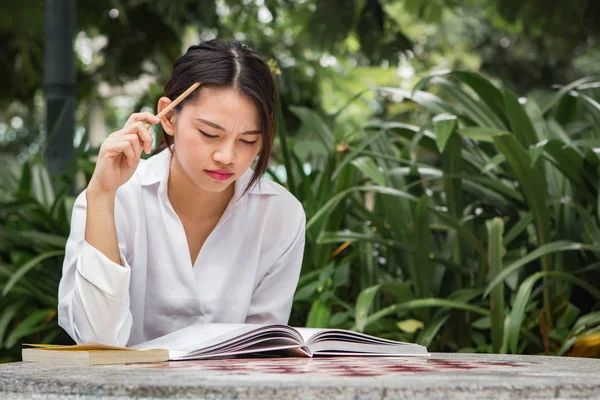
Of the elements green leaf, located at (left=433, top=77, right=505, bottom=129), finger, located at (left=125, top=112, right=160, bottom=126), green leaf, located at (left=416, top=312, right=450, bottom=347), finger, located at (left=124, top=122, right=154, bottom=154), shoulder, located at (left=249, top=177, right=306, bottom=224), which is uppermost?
green leaf, located at (left=433, top=77, right=505, bottom=129)

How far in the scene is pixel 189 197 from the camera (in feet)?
5.81

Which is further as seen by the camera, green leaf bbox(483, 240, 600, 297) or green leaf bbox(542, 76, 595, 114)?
green leaf bbox(542, 76, 595, 114)

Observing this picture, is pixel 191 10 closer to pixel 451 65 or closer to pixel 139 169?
pixel 139 169

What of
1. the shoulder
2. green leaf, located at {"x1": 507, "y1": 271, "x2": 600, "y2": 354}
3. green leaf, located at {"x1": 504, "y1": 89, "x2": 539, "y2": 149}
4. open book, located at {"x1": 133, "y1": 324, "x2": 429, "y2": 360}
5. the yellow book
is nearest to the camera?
the yellow book

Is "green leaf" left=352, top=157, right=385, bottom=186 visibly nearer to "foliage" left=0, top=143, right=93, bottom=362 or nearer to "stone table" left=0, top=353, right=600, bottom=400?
"foliage" left=0, top=143, right=93, bottom=362

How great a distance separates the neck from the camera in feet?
5.76

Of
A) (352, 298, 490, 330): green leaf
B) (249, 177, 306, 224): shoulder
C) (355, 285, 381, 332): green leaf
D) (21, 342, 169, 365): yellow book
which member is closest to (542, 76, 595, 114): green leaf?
(352, 298, 490, 330): green leaf

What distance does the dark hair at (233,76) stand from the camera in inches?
63.9

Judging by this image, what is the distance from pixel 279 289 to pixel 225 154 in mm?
385

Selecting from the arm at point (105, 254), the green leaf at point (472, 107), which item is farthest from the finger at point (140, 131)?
the green leaf at point (472, 107)

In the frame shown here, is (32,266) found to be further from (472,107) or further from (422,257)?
(472,107)

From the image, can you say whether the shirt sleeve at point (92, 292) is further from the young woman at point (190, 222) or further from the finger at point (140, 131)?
the finger at point (140, 131)

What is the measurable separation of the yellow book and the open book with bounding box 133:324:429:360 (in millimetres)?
37

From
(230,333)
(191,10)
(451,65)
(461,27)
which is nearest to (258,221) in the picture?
(230,333)
